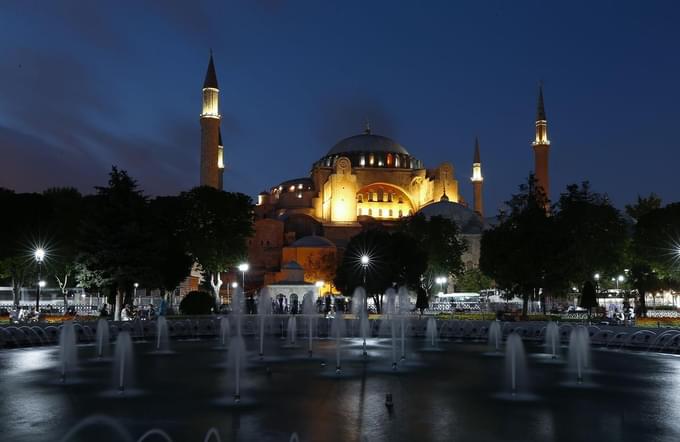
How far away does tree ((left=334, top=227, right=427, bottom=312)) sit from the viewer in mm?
42719

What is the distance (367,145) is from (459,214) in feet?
69.6

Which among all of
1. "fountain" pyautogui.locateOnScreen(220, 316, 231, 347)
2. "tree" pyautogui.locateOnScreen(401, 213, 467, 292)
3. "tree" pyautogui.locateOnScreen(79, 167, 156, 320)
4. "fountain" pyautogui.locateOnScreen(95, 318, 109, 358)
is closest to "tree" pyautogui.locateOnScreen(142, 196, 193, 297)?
"tree" pyautogui.locateOnScreen(79, 167, 156, 320)

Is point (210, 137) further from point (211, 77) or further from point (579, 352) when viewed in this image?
point (579, 352)

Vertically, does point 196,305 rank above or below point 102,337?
above

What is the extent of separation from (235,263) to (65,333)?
2823 centimetres

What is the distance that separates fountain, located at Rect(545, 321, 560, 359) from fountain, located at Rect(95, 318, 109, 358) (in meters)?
11.2

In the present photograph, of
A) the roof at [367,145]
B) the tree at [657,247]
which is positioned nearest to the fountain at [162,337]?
the tree at [657,247]

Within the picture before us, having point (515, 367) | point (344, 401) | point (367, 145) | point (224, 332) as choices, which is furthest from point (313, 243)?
point (344, 401)

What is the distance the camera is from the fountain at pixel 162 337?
1940 cm

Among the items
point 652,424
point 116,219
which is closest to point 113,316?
point 116,219

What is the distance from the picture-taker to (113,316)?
30.1 metres

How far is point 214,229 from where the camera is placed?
42.2m

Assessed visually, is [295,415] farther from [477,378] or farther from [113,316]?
[113,316]

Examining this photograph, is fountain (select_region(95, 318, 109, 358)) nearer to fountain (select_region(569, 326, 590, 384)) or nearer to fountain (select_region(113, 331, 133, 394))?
fountain (select_region(113, 331, 133, 394))
